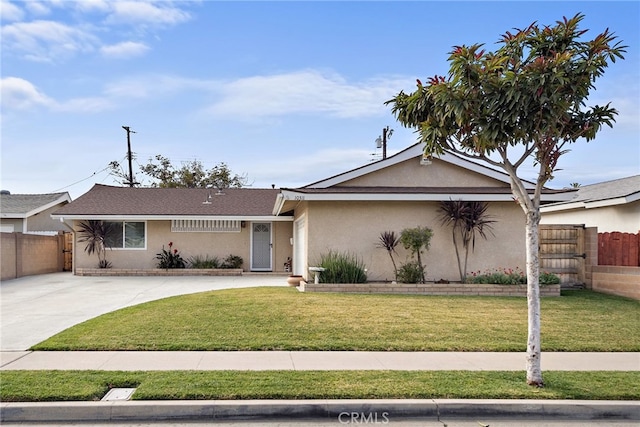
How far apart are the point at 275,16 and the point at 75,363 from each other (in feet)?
29.8

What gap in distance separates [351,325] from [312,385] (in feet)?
13.1

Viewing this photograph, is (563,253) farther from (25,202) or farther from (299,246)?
(25,202)

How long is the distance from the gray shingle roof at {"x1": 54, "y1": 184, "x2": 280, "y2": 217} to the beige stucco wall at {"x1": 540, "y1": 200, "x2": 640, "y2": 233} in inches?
493

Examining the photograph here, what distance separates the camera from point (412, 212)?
1778 centimetres

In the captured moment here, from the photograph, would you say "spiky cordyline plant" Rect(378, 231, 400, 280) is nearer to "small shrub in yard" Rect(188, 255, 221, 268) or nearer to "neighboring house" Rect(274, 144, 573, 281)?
"neighboring house" Rect(274, 144, 573, 281)

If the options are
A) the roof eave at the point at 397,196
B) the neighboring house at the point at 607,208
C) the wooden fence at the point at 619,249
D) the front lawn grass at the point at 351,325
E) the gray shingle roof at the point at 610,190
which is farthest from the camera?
the gray shingle roof at the point at 610,190

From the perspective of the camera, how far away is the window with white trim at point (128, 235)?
2411 centimetres

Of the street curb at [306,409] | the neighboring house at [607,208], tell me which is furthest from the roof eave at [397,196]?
the street curb at [306,409]

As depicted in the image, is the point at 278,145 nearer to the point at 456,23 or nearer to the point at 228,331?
the point at 456,23

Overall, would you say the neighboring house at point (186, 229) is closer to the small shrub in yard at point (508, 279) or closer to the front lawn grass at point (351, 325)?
the front lawn grass at point (351, 325)

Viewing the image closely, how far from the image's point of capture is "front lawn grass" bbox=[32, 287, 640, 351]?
952 cm

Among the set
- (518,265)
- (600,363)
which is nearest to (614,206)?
(518,265)

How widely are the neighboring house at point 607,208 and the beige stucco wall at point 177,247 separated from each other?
12.2 meters

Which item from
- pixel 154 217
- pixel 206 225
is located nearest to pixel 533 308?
pixel 206 225
